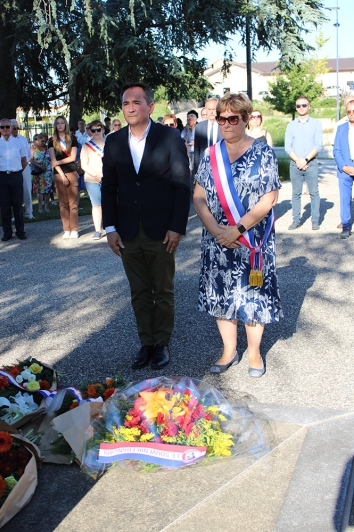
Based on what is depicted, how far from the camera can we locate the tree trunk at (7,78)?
17.5 m

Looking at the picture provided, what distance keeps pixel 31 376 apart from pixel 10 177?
6996mm

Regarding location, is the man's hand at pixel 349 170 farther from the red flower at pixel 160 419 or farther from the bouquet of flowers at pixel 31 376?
the red flower at pixel 160 419

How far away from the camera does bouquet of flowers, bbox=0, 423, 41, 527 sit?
305 centimetres

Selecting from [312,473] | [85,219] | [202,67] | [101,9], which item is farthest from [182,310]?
[202,67]

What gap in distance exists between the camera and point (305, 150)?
10.4m

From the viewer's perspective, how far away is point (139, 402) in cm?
365

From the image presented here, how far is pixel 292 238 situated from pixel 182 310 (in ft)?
12.8

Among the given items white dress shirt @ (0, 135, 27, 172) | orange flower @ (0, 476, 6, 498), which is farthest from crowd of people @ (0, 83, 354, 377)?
white dress shirt @ (0, 135, 27, 172)

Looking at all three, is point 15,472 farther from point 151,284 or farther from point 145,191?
point 145,191

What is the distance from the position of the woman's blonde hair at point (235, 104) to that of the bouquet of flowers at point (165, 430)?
1.86 m

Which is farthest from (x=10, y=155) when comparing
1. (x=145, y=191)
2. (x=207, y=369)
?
(x=207, y=369)

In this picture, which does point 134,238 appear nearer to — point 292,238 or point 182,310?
point 182,310

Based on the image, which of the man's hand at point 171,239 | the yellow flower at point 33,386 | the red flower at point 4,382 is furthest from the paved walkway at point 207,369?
the man's hand at point 171,239

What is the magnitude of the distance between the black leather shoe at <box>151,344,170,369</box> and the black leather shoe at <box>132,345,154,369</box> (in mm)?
64
